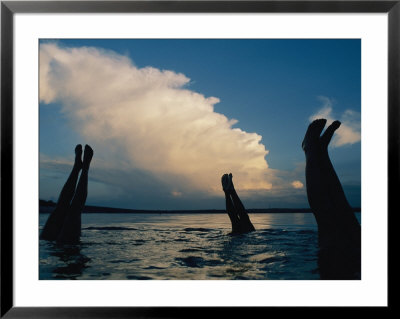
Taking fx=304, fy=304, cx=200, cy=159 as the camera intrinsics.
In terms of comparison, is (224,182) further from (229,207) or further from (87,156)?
Result: (87,156)

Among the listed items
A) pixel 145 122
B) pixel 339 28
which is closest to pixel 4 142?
pixel 145 122

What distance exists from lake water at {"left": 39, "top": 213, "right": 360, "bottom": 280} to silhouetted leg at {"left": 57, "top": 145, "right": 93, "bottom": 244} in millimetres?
67

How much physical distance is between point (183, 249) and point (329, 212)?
4.40ft

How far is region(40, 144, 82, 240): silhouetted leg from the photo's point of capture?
2428 mm

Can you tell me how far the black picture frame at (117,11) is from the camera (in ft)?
7.09

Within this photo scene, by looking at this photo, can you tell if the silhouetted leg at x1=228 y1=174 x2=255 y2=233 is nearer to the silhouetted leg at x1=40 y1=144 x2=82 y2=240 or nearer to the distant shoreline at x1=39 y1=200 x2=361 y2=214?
the distant shoreline at x1=39 y1=200 x2=361 y2=214

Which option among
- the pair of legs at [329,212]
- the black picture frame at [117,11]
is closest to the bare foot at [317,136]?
the pair of legs at [329,212]

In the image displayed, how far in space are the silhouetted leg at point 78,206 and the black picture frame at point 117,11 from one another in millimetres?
502

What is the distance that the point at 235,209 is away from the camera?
3.07 meters

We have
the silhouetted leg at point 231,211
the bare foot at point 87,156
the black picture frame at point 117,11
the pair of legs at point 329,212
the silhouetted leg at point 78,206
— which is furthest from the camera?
the silhouetted leg at point 231,211

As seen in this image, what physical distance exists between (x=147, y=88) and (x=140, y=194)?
1083 millimetres

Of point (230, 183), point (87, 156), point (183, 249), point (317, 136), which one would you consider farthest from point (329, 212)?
point (87, 156)

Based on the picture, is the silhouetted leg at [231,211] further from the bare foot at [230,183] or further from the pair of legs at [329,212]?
the pair of legs at [329,212]

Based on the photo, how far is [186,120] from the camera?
2896 millimetres
